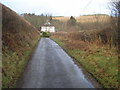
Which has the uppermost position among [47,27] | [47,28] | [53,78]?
[47,27]

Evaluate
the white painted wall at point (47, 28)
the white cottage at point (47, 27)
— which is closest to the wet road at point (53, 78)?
the white painted wall at point (47, 28)

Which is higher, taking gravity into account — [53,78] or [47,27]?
[47,27]

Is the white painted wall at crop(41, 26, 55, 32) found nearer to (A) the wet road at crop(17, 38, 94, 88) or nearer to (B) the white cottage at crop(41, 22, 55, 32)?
(B) the white cottage at crop(41, 22, 55, 32)

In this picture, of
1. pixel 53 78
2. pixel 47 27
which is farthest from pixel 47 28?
pixel 53 78

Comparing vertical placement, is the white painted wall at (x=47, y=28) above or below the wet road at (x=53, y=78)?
above

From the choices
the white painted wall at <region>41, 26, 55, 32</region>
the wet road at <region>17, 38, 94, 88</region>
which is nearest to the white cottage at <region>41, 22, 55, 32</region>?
the white painted wall at <region>41, 26, 55, 32</region>

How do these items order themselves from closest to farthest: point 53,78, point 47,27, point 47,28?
1. point 53,78
2. point 47,28
3. point 47,27

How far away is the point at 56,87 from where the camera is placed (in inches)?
352

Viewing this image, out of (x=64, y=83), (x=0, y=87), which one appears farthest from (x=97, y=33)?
(x=0, y=87)

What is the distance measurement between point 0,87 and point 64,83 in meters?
2.92

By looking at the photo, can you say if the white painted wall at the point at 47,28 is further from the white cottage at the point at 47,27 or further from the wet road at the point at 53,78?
the wet road at the point at 53,78

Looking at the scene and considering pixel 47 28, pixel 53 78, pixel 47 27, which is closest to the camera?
pixel 53 78

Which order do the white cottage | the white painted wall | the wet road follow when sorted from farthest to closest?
the white cottage, the white painted wall, the wet road

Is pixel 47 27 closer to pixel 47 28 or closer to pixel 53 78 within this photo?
pixel 47 28
